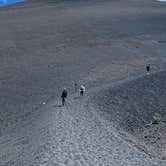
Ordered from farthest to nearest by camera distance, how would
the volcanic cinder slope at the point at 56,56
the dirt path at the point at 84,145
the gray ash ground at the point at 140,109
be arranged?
the volcanic cinder slope at the point at 56,56 → the gray ash ground at the point at 140,109 → the dirt path at the point at 84,145

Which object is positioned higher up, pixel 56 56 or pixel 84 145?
pixel 84 145

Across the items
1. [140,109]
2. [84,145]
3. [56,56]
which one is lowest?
[56,56]

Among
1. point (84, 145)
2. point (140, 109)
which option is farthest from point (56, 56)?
point (84, 145)

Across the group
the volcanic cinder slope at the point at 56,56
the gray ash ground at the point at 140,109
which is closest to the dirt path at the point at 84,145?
the volcanic cinder slope at the point at 56,56

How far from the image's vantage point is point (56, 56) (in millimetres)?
37438

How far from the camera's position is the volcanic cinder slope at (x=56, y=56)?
Answer: 16.9m

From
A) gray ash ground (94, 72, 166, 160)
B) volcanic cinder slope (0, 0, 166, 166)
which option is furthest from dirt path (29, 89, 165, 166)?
gray ash ground (94, 72, 166, 160)

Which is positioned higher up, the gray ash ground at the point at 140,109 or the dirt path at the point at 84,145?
the dirt path at the point at 84,145

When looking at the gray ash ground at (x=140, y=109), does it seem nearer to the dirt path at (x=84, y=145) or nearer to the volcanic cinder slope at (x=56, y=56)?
the dirt path at (x=84, y=145)

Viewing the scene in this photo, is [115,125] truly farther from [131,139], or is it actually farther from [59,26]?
[59,26]

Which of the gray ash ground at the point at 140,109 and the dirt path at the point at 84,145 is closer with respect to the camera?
the dirt path at the point at 84,145

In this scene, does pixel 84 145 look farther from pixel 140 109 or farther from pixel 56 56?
pixel 56 56

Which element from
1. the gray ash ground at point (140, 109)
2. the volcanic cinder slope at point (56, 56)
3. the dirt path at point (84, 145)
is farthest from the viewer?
the volcanic cinder slope at point (56, 56)

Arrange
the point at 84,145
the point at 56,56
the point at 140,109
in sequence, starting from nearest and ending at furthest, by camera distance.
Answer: the point at 84,145 < the point at 140,109 < the point at 56,56
